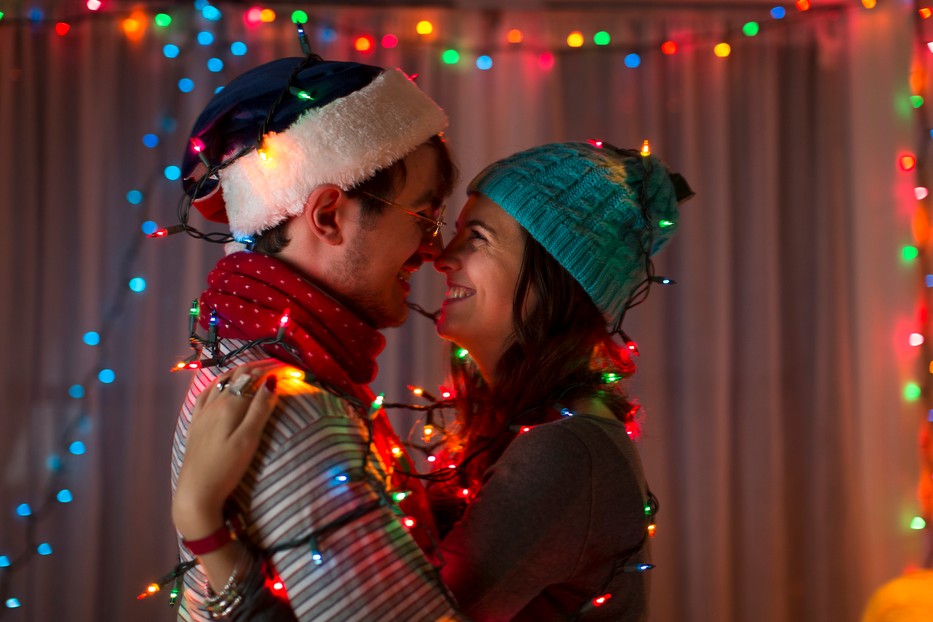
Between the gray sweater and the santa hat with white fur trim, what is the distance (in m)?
0.55

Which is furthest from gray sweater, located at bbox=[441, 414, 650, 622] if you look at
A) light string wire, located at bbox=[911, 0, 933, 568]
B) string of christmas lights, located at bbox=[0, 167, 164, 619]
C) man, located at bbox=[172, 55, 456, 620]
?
string of christmas lights, located at bbox=[0, 167, 164, 619]

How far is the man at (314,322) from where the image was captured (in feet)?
3.92

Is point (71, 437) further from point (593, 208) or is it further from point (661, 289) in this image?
→ point (593, 208)

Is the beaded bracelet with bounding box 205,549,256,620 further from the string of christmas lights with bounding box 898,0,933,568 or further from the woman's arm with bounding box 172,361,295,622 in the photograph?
the string of christmas lights with bounding box 898,0,933,568

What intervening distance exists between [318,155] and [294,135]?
0.17 feet

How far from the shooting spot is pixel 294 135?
1477mm

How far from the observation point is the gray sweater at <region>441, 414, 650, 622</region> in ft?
4.59

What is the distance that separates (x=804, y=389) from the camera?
11.5ft

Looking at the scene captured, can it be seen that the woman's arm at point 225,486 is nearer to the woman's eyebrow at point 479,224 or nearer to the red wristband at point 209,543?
the red wristband at point 209,543

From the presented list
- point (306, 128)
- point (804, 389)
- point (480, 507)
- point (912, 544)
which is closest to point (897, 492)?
point (912, 544)

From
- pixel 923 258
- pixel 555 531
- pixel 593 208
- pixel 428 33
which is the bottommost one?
pixel 555 531

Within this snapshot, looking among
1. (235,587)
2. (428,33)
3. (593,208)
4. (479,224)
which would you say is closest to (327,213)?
(479,224)

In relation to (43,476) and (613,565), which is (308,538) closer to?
(613,565)

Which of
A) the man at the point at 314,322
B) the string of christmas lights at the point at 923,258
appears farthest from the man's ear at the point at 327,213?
the string of christmas lights at the point at 923,258
